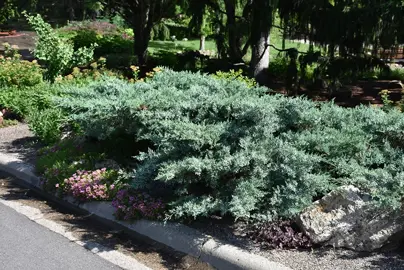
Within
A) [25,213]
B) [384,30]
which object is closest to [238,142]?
[25,213]

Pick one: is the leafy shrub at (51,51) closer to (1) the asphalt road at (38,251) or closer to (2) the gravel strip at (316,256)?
(1) the asphalt road at (38,251)

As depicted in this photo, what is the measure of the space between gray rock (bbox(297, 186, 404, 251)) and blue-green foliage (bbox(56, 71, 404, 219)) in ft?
0.42

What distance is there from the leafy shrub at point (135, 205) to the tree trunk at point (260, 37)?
541cm

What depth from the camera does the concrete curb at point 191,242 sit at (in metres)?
4.18

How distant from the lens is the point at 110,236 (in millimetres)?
5016

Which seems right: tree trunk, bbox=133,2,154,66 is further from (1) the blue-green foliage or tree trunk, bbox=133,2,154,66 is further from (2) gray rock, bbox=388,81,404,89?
(1) the blue-green foliage

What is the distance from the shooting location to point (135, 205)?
5043mm

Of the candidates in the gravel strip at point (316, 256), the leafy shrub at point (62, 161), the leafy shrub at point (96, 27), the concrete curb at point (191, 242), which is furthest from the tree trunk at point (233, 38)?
the leafy shrub at point (96, 27)

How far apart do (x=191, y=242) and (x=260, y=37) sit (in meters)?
6.56

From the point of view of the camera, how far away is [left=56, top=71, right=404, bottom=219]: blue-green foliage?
4445 millimetres

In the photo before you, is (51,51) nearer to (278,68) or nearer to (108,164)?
(108,164)

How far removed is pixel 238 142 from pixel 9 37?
24.5m

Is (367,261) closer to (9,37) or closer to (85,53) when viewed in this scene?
(85,53)

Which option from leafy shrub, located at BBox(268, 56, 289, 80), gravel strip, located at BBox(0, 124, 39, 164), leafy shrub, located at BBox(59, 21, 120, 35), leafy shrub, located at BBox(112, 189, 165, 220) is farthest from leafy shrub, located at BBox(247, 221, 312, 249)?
leafy shrub, located at BBox(59, 21, 120, 35)
